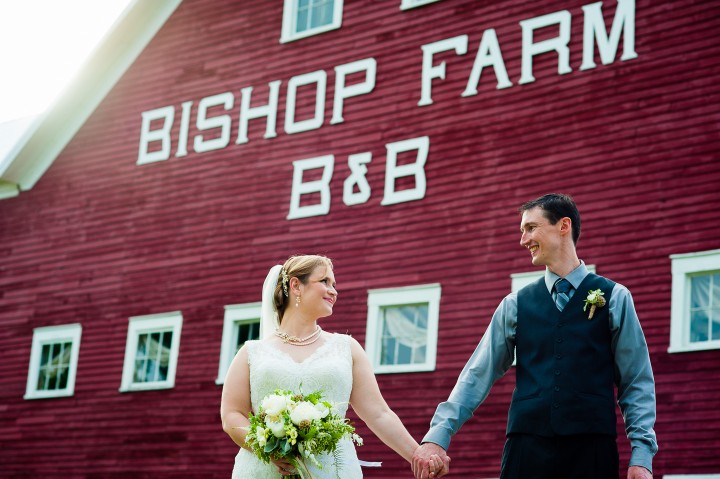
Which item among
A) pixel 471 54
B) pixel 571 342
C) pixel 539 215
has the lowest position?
pixel 571 342

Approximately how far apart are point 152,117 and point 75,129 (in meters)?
1.84

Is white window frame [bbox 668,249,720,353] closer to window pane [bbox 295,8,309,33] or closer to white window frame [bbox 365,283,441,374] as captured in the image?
white window frame [bbox 365,283,441,374]

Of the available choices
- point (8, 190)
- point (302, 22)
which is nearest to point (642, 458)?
Result: point (302, 22)

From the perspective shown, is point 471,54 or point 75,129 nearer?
point 471,54

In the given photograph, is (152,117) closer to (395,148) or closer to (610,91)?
(395,148)

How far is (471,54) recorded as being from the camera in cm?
1647

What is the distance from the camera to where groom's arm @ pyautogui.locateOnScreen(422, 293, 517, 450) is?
20.3 ft

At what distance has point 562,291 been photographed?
6.12 meters

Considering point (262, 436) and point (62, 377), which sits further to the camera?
point (62, 377)

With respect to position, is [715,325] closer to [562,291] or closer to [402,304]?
[402,304]

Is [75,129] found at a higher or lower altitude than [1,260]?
higher

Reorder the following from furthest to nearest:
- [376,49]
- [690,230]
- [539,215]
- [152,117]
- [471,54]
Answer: [152,117] → [376,49] → [471,54] → [690,230] → [539,215]

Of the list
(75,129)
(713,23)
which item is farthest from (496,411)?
(75,129)

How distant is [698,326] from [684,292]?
426 mm
